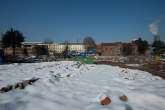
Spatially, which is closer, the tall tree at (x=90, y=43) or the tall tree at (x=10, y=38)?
the tall tree at (x=10, y=38)

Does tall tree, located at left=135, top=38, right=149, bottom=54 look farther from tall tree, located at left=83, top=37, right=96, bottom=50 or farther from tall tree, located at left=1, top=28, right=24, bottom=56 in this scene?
tall tree, located at left=1, top=28, right=24, bottom=56

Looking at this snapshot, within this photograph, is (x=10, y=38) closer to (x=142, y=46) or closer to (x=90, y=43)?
(x=90, y=43)

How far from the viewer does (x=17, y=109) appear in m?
1.14

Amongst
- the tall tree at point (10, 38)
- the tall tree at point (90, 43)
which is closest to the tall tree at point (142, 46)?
the tall tree at point (90, 43)

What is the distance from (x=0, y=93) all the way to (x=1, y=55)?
9650 mm

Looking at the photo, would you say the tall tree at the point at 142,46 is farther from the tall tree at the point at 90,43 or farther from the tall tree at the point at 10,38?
the tall tree at the point at 10,38

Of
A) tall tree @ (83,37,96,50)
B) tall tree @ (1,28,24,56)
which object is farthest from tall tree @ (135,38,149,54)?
tall tree @ (1,28,24,56)

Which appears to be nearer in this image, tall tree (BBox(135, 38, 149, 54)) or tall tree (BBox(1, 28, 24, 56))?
tall tree (BBox(1, 28, 24, 56))

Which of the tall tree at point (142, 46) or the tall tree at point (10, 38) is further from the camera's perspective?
the tall tree at point (142, 46)

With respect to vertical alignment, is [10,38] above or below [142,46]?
above

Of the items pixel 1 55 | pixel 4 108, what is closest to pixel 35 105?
pixel 4 108

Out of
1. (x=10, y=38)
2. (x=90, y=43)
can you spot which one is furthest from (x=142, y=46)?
(x=10, y=38)

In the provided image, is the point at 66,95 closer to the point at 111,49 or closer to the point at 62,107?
the point at 62,107

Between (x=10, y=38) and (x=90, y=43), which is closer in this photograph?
(x=10, y=38)
